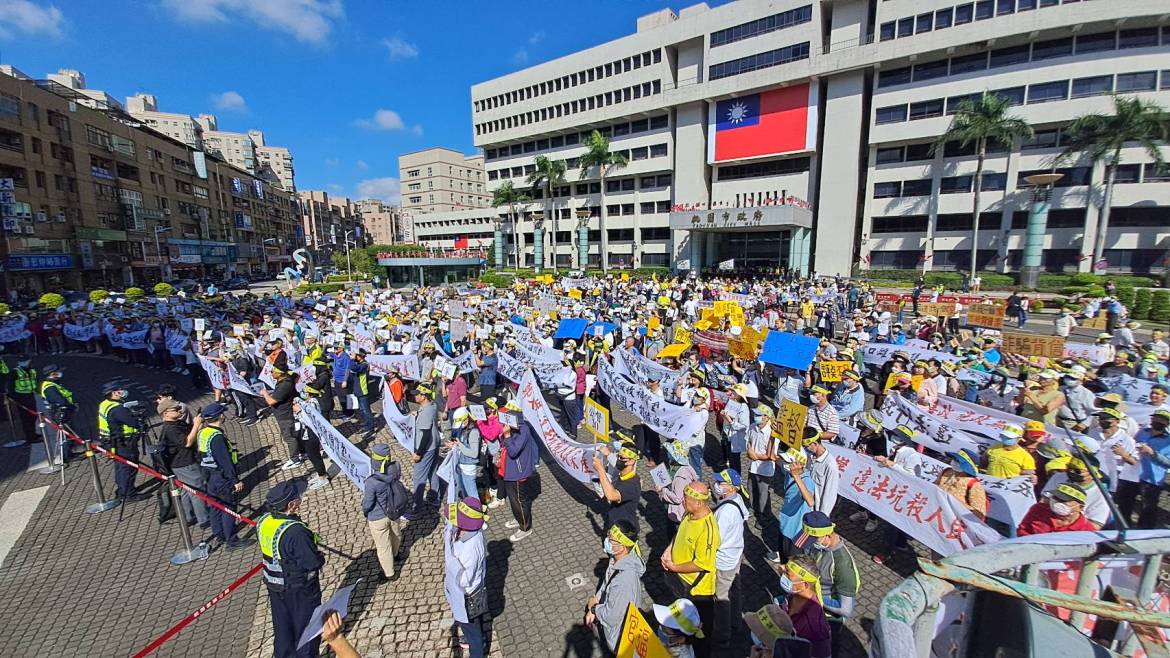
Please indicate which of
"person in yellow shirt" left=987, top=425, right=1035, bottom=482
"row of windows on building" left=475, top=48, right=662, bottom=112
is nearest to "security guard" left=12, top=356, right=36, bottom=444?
"person in yellow shirt" left=987, top=425, right=1035, bottom=482

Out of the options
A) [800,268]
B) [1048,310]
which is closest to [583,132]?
[800,268]

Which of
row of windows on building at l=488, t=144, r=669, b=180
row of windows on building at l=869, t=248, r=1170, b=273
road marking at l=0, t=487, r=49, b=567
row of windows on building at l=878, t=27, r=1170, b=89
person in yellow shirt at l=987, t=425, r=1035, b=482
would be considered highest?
row of windows on building at l=878, t=27, r=1170, b=89

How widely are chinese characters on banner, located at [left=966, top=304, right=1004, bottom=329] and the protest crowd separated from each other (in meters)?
4.77

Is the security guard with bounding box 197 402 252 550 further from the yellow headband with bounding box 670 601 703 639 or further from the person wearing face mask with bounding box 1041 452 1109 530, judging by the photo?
the person wearing face mask with bounding box 1041 452 1109 530

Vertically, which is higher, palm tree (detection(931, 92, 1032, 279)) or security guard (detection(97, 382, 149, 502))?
palm tree (detection(931, 92, 1032, 279))

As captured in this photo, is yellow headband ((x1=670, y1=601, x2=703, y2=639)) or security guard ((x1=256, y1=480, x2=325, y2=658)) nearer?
yellow headband ((x1=670, y1=601, x2=703, y2=639))

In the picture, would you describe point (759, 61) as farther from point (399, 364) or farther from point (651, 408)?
point (651, 408)

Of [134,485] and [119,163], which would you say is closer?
[134,485]

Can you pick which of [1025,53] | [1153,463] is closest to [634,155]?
[1025,53]

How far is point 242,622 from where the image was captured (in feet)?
16.7

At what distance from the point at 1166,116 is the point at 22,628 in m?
53.7

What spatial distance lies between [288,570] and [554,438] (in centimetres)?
364

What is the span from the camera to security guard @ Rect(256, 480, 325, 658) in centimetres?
409

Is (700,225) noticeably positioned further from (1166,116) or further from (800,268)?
(1166,116)
